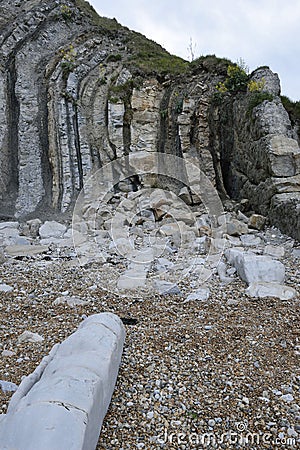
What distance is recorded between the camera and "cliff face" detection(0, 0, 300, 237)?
8836 mm

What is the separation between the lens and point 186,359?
8.63 ft

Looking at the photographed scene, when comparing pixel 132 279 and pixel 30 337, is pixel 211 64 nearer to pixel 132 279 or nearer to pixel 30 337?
pixel 132 279

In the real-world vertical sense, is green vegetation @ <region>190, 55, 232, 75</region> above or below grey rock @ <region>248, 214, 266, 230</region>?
above

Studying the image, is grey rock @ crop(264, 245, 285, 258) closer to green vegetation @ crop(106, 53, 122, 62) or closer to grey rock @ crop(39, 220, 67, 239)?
grey rock @ crop(39, 220, 67, 239)

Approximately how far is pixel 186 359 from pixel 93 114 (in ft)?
30.5

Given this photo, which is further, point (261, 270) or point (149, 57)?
point (149, 57)

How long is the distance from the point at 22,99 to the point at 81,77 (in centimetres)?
193

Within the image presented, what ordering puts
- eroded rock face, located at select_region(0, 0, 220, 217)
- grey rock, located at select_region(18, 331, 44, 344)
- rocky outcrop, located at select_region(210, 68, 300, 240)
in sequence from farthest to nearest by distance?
eroded rock face, located at select_region(0, 0, 220, 217)
rocky outcrop, located at select_region(210, 68, 300, 240)
grey rock, located at select_region(18, 331, 44, 344)

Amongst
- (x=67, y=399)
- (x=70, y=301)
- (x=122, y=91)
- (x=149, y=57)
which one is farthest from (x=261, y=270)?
(x=149, y=57)

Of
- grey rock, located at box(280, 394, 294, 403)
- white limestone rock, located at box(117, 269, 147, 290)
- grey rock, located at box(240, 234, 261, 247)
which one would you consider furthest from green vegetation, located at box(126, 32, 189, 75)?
grey rock, located at box(280, 394, 294, 403)

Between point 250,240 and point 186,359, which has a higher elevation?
point 250,240

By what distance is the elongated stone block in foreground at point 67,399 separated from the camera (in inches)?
55.5
